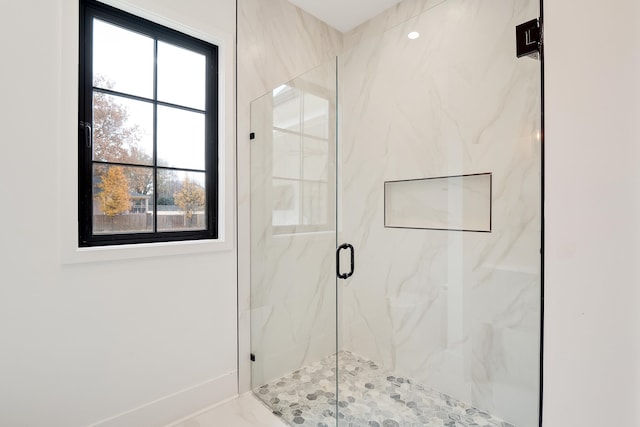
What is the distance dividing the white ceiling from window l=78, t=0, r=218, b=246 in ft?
3.09

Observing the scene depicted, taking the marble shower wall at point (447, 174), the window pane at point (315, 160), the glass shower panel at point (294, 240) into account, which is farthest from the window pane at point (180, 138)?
the marble shower wall at point (447, 174)

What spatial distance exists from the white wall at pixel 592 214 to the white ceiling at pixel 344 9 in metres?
2.15

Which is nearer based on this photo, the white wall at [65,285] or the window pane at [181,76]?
the white wall at [65,285]

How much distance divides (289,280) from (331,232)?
1.45 ft

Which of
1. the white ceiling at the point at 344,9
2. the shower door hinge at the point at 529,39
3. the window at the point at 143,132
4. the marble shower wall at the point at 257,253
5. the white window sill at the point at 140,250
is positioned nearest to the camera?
the shower door hinge at the point at 529,39

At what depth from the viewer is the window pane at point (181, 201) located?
1.84m

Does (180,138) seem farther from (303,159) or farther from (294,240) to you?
(294,240)

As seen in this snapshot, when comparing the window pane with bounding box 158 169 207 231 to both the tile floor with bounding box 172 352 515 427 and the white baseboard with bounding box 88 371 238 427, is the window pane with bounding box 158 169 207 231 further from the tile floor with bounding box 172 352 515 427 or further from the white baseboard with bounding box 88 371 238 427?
the tile floor with bounding box 172 352 515 427

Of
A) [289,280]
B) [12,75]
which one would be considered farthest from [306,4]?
[289,280]

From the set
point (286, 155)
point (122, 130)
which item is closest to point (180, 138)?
point (122, 130)

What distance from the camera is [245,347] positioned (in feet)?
6.98

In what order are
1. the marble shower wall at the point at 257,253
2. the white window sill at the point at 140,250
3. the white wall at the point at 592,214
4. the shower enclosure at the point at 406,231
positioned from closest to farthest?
the white wall at the point at 592,214, the white window sill at the point at 140,250, the shower enclosure at the point at 406,231, the marble shower wall at the point at 257,253

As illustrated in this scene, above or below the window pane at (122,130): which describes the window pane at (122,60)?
above

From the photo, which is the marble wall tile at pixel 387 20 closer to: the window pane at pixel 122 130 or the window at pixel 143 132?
the window at pixel 143 132
